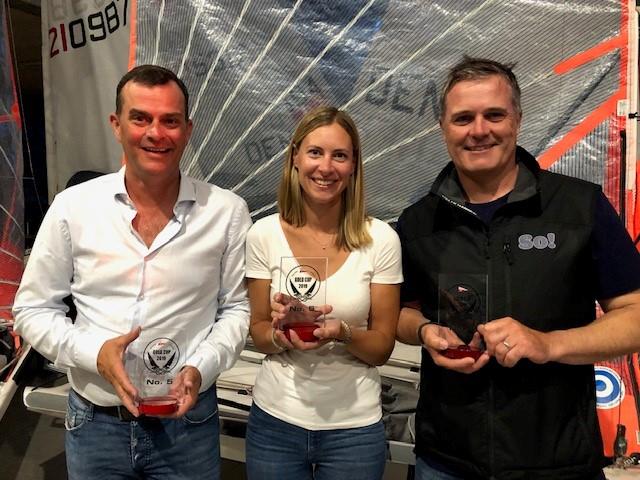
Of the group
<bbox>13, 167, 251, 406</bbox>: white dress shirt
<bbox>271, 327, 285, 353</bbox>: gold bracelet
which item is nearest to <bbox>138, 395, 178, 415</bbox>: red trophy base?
<bbox>13, 167, 251, 406</bbox>: white dress shirt

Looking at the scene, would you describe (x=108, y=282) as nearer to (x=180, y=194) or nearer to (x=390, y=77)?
(x=180, y=194)

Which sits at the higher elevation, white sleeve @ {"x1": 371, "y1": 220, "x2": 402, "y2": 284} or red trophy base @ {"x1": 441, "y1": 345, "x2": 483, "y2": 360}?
white sleeve @ {"x1": 371, "y1": 220, "x2": 402, "y2": 284}

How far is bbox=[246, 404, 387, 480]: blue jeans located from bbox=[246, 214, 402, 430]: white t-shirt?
2cm

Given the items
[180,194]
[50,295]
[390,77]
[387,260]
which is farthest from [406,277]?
[390,77]

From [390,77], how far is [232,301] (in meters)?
1.02

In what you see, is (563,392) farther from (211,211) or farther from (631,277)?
(211,211)

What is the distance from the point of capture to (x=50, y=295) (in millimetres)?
1126

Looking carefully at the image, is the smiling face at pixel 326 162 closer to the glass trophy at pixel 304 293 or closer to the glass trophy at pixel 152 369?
the glass trophy at pixel 304 293

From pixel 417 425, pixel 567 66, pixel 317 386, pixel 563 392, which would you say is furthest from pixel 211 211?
pixel 567 66

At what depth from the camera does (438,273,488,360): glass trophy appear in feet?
3.17

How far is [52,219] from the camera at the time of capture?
1.12 metres

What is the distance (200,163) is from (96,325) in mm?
1086

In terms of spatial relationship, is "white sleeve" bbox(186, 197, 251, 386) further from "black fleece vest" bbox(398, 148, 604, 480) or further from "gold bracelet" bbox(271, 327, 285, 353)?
"black fleece vest" bbox(398, 148, 604, 480)

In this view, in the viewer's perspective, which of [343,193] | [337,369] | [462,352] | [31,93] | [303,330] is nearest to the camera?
[462,352]
